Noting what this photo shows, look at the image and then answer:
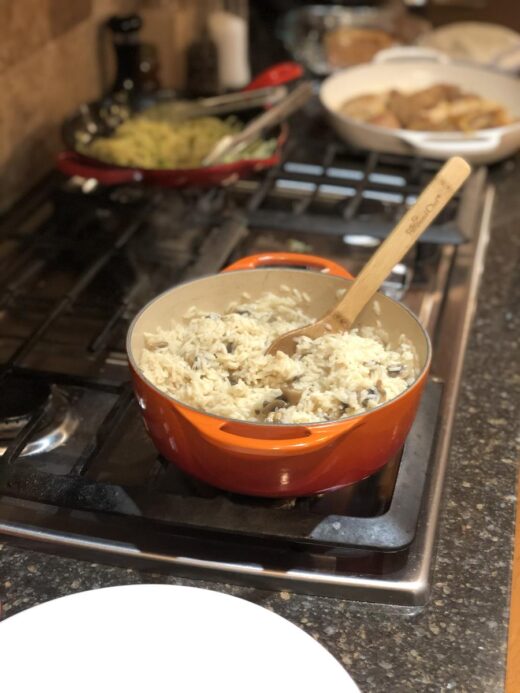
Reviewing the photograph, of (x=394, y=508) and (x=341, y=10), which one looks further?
(x=341, y=10)

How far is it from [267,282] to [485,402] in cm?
27

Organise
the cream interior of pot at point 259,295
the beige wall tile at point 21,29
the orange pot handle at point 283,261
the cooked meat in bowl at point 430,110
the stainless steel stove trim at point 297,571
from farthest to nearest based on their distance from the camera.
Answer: the cooked meat in bowl at point 430,110
the beige wall tile at point 21,29
the orange pot handle at point 283,261
the cream interior of pot at point 259,295
the stainless steel stove trim at point 297,571

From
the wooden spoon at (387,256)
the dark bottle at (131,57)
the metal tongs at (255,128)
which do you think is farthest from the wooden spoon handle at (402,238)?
the dark bottle at (131,57)

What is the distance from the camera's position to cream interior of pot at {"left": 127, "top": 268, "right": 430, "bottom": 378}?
2.45ft

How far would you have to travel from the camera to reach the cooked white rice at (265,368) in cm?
69

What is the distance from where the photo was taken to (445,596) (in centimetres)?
65

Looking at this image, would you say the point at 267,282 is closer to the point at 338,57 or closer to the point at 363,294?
the point at 363,294

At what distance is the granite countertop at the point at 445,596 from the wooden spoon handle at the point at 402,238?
0.18 metres

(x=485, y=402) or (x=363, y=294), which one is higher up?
(x=363, y=294)

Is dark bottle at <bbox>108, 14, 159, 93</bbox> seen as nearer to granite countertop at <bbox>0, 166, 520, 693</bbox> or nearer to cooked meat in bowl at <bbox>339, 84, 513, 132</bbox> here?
cooked meat in bowl at <bbox>339, 84, 513, 132</bbox>

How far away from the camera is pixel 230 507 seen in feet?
2.24

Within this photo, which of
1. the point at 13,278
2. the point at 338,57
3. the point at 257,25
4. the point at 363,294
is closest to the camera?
the point at 363,294

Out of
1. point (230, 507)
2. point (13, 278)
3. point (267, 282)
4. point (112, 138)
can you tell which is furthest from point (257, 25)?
point (230, 507)

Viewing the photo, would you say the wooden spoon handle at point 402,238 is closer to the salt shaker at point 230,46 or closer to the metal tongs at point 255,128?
the metal tongs at point 255,128
